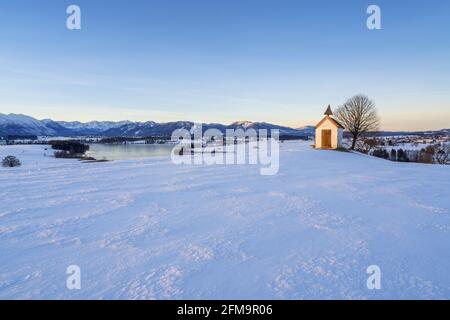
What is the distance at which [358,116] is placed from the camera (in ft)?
128

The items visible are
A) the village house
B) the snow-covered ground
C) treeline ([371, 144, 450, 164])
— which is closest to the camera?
the snow-covered ground

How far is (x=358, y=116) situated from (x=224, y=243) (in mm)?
38921

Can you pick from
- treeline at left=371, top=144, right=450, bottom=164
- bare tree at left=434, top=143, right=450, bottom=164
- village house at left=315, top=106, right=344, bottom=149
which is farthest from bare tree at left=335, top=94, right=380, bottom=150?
bare tree at left=434, top=143, right=450, bottom=164

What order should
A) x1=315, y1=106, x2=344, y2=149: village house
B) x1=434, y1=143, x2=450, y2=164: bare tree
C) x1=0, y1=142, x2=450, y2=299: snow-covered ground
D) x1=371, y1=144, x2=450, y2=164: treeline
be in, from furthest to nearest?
x1=434, y1=143, x2=450, y2=164: bare tree < x1=371, y1=144, x2=450, y2=164: treeline < x1=315, y1=106, x2=344, y2=149: village house < x1=0, y1=142, x2=450, y2=299: snow-covered ground

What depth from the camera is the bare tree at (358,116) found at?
127 ft

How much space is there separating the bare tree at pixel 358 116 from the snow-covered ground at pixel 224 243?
102 feet

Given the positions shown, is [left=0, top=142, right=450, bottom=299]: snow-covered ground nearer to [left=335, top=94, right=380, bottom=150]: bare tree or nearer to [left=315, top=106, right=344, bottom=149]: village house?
[left=315, top=106, right=344, bottom=149]: village house

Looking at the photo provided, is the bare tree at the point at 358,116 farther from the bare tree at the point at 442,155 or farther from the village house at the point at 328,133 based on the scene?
the bare tree at the point at 442,155

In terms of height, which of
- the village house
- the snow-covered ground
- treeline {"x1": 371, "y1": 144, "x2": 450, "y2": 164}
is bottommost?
treeline {"x1": 371, "y1": 144, "x2": 450, "y2": 164}

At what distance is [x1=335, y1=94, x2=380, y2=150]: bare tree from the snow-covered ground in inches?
1222

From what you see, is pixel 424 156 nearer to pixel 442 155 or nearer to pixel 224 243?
pixel 442 155

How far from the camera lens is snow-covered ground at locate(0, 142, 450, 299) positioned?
396 centimetres
